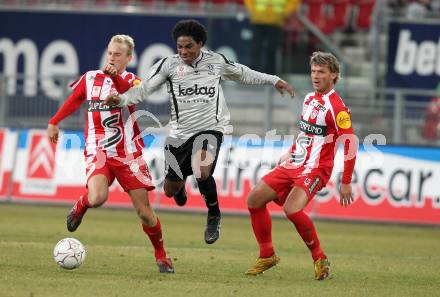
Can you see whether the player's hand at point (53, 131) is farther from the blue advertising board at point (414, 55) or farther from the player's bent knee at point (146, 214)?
the blue advertising board at point (414, 55)

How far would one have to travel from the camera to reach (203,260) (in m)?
12.5

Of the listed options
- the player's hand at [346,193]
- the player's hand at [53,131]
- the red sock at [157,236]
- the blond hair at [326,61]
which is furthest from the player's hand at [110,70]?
the player's hand at [346,193]

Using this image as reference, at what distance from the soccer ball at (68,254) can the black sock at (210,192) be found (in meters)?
A: 1.71

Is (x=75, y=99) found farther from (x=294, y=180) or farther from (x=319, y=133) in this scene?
(x=319, y=133)

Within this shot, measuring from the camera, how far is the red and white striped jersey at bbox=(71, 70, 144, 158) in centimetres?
1106

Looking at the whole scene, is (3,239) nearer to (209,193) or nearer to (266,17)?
(209,193)

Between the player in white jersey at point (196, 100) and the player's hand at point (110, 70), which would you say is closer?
the player's hand at point (110, 70)

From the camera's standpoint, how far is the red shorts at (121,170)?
1102 centimetres

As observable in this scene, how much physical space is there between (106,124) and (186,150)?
42.0 inches

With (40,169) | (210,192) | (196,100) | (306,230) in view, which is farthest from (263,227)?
(40,169)

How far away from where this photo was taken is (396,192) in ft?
62.2

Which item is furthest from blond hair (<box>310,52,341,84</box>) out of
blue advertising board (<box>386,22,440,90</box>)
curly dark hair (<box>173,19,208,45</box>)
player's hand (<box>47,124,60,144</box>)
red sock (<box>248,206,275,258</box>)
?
blue advertising board (<box>386,22,440,90</box>)

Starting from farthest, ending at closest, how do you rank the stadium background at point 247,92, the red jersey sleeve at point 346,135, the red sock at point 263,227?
the stadium background at point 247,92 → the red sock at point 263,227 → the red jersey sleeve at point 346,135

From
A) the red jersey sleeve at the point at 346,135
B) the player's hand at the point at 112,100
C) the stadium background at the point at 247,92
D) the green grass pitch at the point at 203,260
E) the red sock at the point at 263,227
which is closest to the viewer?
the green grass pitch at the point at 203,260
